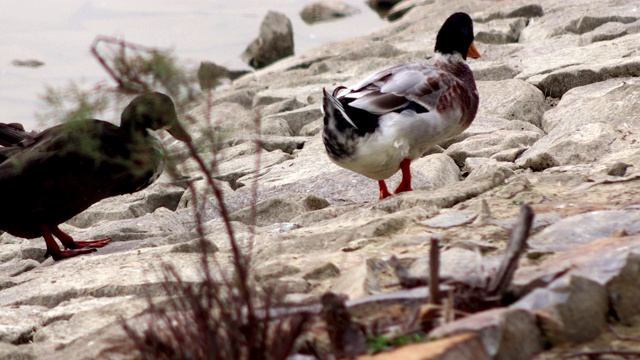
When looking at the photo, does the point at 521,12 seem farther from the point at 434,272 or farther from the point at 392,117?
the point at 434,272

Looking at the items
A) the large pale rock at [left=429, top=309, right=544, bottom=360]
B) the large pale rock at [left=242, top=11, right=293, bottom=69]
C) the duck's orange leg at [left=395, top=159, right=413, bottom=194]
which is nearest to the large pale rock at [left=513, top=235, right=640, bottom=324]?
the large pale rock at [left=429, top=309, right=544, bottom=360]

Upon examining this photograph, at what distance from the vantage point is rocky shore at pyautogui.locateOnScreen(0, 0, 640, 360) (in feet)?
7.89

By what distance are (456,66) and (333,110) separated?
111 centimetres

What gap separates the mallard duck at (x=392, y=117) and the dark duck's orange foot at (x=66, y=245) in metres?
1.46

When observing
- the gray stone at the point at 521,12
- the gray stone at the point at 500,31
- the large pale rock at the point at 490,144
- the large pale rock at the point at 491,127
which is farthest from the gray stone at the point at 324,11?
the large pale rock at the point at 490,144

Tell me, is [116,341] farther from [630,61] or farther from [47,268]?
[630,61]

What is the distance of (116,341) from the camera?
2.71 m

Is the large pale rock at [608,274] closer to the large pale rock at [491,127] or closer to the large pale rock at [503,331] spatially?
the large pale rock at [503,331]

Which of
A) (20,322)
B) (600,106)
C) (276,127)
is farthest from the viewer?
(276,127)

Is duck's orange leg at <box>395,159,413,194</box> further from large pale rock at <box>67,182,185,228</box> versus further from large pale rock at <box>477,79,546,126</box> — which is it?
large pale rock at <box>67,182,185,228</box>

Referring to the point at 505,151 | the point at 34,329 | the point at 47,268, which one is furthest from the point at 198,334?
the point at 505,151

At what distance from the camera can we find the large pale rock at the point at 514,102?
697cm

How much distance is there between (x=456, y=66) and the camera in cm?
563

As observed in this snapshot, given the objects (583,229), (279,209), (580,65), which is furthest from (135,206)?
(583,229)
